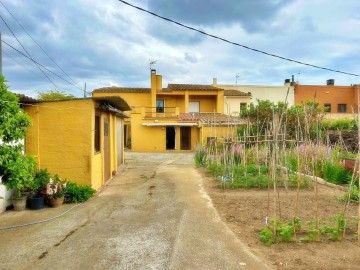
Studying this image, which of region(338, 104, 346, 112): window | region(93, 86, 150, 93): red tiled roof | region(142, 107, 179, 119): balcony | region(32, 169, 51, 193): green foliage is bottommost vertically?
region(32, 169, 51, 193): green foliage

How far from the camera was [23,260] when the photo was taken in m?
4.59

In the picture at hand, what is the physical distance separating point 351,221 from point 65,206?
5948 mm

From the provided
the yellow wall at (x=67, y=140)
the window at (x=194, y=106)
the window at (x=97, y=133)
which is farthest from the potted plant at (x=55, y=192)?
the window at (x=194, y=106)

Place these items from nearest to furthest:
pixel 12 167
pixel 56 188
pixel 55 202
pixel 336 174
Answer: pixel 12 167, pixel 55 202, pixel 56 188, pixel 336 174

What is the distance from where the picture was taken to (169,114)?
32812 mm

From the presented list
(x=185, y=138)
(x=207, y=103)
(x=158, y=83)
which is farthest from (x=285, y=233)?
(x=207, y=103)

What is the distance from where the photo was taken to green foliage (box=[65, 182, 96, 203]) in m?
8.42

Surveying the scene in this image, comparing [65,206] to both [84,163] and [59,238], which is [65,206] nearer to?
[84,163]

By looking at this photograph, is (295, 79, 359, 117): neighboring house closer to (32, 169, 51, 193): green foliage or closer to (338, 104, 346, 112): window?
(338, 104, 346, 112): window

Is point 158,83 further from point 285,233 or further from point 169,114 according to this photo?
point 285,233

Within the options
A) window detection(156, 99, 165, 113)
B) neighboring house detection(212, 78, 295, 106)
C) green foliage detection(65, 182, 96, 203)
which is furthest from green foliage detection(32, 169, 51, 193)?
neighboring house detection(212, 78, 295, 106)

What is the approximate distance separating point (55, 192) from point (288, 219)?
511 centimetres

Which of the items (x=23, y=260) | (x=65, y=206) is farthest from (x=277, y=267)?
(x=65, y=206)

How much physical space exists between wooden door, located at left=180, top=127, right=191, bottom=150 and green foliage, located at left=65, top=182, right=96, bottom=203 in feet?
71.4
